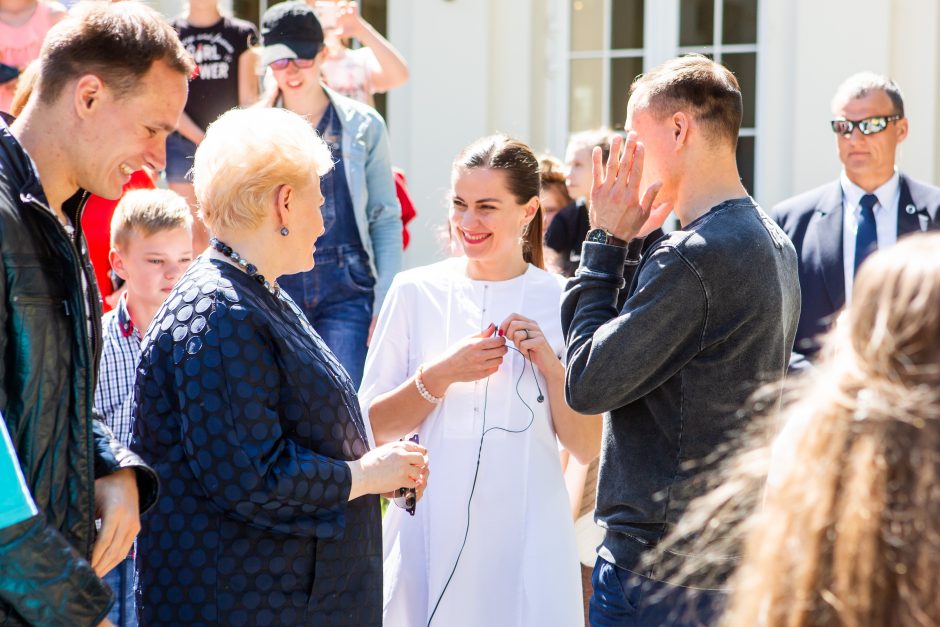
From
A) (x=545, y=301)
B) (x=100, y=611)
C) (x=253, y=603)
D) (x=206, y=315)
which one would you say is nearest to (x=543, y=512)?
(x=545, y=301)

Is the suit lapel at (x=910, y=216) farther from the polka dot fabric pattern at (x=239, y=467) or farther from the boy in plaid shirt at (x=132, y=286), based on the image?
the polka dot fabric pattern at (x=239, y=467)

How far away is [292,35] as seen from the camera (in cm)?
508

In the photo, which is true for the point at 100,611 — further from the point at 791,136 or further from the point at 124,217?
the point at 791,136

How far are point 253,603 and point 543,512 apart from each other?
105 centimetres

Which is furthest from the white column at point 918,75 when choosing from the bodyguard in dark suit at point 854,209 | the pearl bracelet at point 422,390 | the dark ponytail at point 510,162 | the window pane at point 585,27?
the pearl bracelet at point 422,390

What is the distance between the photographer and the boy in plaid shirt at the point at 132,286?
333 cm

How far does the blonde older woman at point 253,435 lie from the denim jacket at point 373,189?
7.84 feet

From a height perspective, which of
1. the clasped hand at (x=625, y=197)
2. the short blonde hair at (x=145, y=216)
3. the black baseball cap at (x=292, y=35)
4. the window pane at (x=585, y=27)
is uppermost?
the window pane at (x=585, y=27)

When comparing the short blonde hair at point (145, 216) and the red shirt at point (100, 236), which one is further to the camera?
the red shirt at point (100, 236)

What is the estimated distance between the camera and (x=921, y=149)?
24.9 ft

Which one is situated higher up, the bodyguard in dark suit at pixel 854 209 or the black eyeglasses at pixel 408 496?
the bodyguard in dark suit at pixel 854 209

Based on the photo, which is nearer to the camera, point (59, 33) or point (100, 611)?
point (100, 611)

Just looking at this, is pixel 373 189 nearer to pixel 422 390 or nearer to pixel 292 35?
pixel 292 35

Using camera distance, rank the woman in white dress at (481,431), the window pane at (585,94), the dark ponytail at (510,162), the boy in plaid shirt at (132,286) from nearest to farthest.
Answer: the woman in white dress at (481,431) → the boy in plaid shirt at (132,286) → the dark ponytail at (510,162) → the window pane at (585,94)
